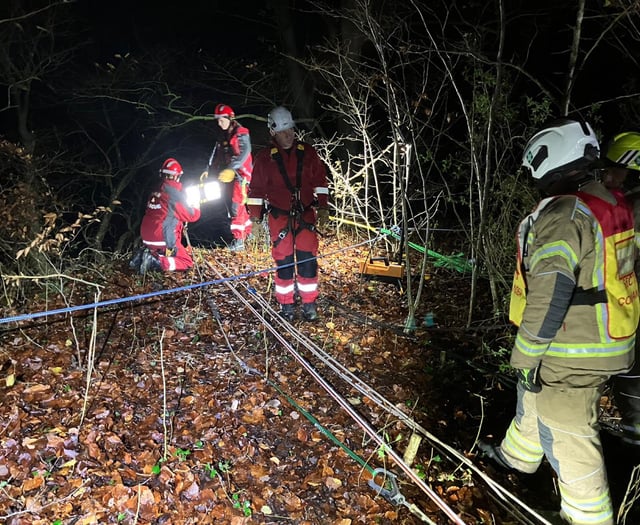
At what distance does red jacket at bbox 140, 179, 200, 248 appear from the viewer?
21.9 feet

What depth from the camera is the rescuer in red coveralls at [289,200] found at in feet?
17.1

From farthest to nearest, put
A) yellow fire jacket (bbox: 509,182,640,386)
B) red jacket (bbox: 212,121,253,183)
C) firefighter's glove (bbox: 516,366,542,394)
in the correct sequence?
red jacket (bbox: 212,121,253,183) → firefighter's glove (bbox: 516,366,542,394) → yellow fire jacket (bbox: 509,182,640,386)

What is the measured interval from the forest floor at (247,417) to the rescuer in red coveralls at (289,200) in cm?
47

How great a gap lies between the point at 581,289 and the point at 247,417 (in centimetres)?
280

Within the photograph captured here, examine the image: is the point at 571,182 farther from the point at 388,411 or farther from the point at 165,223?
the point at 165,223

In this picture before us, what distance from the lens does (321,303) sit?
625cm

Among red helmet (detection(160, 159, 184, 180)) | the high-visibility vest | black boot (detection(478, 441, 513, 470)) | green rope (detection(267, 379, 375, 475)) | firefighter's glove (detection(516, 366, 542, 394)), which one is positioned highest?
red helmet (detection(160, 159, 184, 180))

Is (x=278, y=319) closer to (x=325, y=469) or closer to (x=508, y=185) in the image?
(x=325, y=469)

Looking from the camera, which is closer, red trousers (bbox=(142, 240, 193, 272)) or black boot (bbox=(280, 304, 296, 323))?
black boot (bbox=(280, 304, 296, 323))

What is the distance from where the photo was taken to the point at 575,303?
260 centimetres

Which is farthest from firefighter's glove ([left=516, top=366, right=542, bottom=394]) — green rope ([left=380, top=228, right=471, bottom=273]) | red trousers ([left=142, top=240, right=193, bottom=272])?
red trousers ([left=142, top=240, right=193, bottom=272])

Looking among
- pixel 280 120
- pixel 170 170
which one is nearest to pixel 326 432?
pixel 280 120

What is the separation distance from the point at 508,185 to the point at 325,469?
4.17m

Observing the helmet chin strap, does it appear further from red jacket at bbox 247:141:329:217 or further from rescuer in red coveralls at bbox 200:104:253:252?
rescuer in red coveralls at bbox 200:104:253:252
